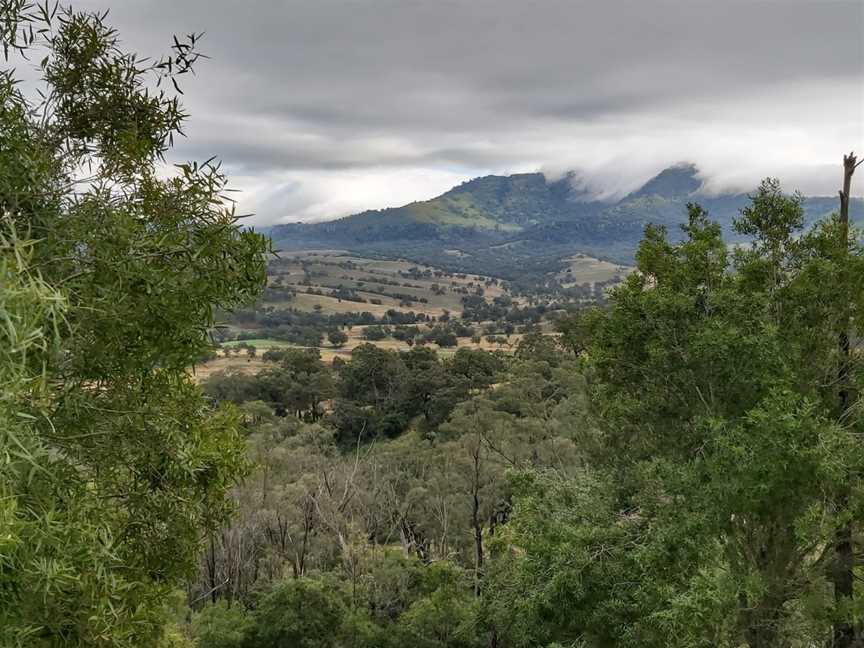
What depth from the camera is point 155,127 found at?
4848 mm

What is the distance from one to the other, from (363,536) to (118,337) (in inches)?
734

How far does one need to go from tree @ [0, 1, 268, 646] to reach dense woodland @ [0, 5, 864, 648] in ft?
0.07

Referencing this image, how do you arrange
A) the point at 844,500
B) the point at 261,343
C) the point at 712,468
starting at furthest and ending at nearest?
the point at 261,343 < the point at 844,500 < the point at 712,468

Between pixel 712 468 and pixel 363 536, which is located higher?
pixel 712 468

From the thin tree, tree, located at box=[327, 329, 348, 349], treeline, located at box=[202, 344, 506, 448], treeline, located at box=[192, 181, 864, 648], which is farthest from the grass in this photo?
the thin tree

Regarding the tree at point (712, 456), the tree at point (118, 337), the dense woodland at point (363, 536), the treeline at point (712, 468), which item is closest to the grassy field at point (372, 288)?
the dense woodland at point (363, 536)

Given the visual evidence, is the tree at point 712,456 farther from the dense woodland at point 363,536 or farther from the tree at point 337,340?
the tree at point 337,340

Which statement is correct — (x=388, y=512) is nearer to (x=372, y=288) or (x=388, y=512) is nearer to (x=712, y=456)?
(x=712, y=456)

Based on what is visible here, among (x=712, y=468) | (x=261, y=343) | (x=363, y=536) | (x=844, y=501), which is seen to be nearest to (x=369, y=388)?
→ (x=363, y=536)

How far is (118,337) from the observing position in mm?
4039

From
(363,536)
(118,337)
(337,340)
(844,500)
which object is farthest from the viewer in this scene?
(337,340)

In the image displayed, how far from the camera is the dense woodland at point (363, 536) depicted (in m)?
3.58

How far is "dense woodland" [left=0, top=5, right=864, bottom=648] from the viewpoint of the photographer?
3.58m

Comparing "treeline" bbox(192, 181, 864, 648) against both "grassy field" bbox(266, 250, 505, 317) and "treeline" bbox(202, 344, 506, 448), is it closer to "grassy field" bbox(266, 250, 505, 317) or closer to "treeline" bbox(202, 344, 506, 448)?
"treeline" bbox(202, 344, 506, 448)
